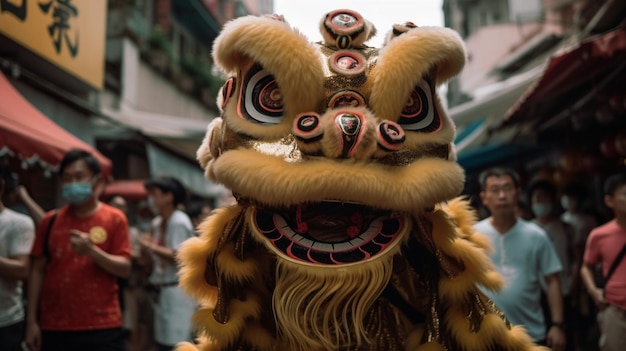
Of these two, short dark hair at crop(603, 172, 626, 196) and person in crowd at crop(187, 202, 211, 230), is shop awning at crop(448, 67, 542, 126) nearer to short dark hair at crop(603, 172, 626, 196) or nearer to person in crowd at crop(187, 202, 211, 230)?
short dark hair at crop(603, 172, 626, 196)

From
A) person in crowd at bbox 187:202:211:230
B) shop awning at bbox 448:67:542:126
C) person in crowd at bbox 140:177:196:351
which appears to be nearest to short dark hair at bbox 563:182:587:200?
shop awning at bbox 448:67:542:126

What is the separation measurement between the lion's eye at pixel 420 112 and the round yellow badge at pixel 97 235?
83.3 inches

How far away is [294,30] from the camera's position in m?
1.99

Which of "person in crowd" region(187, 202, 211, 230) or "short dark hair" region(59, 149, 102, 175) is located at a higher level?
"short dark hair" region(59, 149, 102, 175)

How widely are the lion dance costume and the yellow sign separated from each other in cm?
415

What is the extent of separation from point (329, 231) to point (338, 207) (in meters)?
0.09

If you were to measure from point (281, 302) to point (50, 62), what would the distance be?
17.7 ft

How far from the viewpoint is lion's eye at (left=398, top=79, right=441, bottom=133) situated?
2.02 metres

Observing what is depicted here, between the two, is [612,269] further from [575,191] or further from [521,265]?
[575,191]

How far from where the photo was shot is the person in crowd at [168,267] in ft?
14.3

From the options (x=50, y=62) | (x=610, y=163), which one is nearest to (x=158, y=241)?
(x=50, y=62)

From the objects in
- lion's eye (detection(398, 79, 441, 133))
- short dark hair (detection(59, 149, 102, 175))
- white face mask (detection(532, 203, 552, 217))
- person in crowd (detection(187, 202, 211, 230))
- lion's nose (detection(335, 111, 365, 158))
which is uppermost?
lion's eye (detection(398, 79, 441, 133))

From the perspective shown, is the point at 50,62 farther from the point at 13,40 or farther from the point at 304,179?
the point at 304,179

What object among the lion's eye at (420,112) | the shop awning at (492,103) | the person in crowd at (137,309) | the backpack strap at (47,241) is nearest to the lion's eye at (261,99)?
the lion's eye at (420,112)
